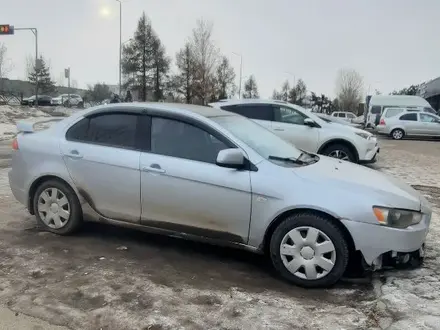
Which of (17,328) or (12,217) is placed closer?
(17,328)

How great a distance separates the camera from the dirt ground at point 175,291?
3.36m

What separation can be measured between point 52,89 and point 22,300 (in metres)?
69.4

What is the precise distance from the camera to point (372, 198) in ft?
12.8

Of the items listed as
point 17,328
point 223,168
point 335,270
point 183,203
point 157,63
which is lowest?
point 17,328

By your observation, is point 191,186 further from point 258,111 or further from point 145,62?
point 145,62

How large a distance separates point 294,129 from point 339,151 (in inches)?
46.5

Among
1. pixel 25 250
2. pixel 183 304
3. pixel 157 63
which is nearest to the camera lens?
pixel 183 304

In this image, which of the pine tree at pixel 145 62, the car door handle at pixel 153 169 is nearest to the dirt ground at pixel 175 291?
the car door handle at pixel 153 169

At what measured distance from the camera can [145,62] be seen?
5759 centimetres

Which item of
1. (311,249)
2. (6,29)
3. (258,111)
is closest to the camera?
(311,249)

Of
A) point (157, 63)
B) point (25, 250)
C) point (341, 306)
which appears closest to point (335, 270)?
point (341, 306)

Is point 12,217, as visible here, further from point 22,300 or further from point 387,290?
point 387,290

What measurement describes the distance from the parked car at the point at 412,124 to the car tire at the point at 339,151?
581 inches

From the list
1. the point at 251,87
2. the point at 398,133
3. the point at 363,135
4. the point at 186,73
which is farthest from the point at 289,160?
the point at 251,87
